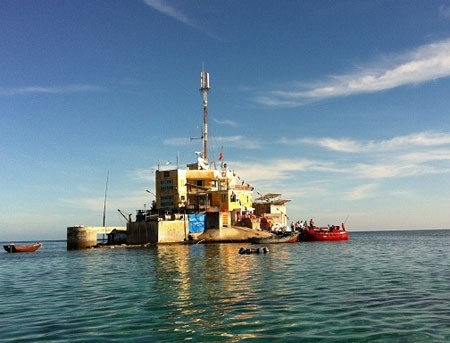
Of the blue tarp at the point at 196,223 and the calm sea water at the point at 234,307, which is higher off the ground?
the blue tarp at the point at 196,223

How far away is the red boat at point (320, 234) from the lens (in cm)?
8662

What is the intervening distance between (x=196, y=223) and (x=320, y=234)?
2371cm

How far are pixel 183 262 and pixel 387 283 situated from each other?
22.1 m

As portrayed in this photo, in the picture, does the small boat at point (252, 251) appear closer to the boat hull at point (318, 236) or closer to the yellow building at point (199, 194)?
the yellow building at point (199, 194)

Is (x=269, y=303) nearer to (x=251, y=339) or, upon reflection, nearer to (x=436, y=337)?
(x=251, y=339)

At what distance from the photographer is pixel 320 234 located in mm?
87188

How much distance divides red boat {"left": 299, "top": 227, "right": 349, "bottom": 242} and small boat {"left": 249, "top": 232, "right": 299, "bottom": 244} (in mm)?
5429

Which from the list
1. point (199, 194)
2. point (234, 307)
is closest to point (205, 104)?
point (199, 194)

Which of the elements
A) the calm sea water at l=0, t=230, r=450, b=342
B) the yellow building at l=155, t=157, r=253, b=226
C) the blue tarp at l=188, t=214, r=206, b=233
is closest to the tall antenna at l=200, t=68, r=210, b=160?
the yellow building at l=155, t=157, r=253, b=226

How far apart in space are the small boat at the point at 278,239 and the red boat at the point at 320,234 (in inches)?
214

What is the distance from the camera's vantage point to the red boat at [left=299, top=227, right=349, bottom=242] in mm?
86625

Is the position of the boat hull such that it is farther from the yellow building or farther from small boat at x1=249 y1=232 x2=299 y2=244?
the yellow building

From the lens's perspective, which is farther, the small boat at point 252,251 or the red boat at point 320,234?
the red boat at point 320,234

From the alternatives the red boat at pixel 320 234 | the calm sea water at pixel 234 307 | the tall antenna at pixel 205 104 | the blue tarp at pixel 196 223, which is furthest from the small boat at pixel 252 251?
the tall antenna at pixel 205 104
